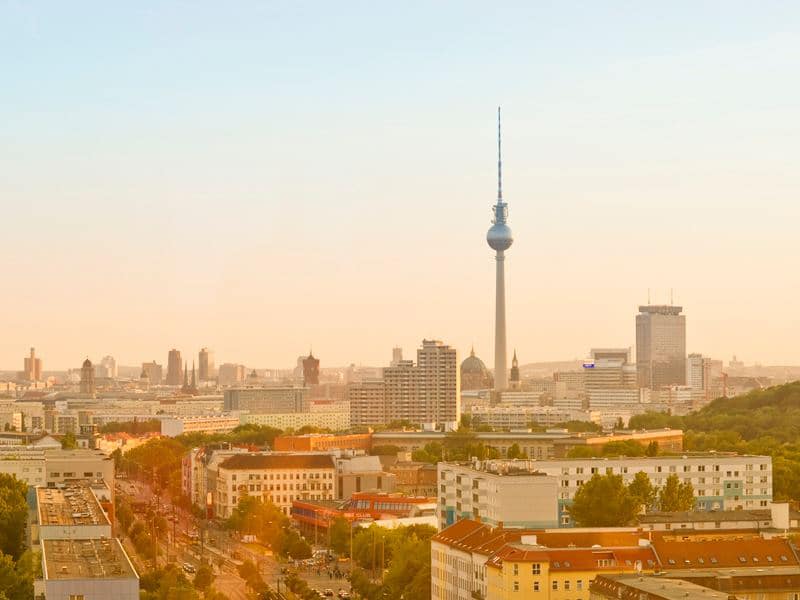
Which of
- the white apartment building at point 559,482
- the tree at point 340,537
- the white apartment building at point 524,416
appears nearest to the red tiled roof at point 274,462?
the tree at point 340,537

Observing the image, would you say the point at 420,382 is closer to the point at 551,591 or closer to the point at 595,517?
the point at 595,517

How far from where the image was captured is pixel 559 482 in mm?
67375

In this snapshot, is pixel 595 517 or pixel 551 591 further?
pixel 595 517

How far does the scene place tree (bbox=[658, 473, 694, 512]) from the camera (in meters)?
64.6

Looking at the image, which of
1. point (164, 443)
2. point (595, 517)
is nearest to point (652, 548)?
point (595, 517)

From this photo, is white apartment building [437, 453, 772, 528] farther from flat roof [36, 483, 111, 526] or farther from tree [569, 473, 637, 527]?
flat roof [36, 483, 111, 526]

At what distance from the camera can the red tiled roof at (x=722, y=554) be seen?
4572 centimetres

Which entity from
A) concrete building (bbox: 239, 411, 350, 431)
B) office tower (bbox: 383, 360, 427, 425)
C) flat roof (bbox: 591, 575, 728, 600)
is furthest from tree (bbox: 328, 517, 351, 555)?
concrete building (bbox: 239, 411, 350, 431)

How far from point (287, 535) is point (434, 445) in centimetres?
4596

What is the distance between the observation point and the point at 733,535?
53281mm

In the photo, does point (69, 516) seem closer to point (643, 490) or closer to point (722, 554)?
point (722, 554)

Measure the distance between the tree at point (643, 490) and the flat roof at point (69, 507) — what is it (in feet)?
57.6

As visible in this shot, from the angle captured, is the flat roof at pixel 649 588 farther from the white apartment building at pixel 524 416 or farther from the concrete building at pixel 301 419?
the concrete building at pixel 301 419

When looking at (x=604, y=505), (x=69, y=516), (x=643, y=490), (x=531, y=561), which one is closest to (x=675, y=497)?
(x=643, y=490)
